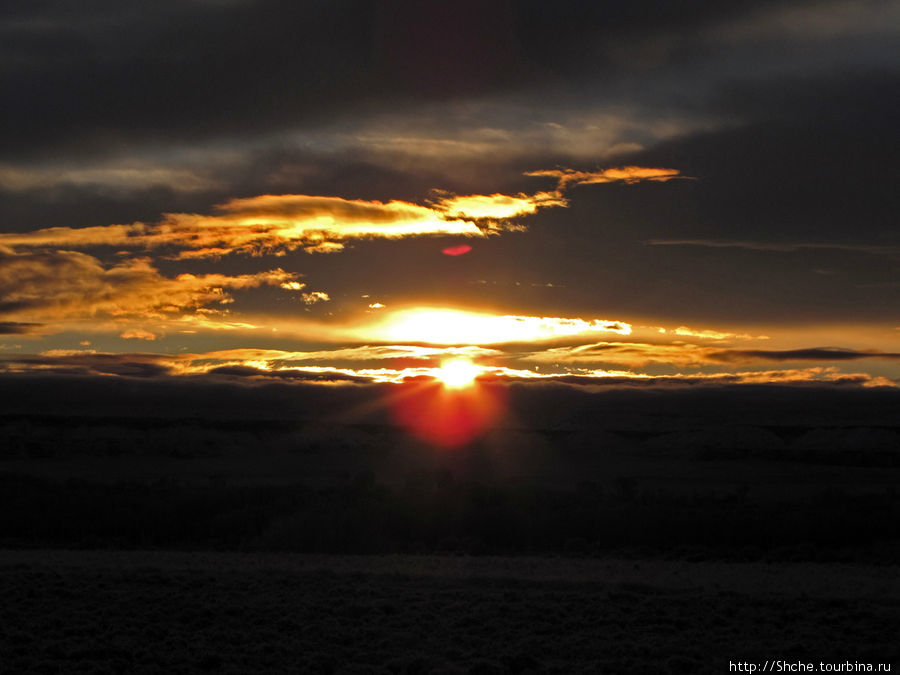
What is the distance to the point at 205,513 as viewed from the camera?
2769 cm

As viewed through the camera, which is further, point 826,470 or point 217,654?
point 826,470

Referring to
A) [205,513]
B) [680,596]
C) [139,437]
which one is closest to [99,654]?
[680,596]

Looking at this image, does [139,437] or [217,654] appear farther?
[139,437]

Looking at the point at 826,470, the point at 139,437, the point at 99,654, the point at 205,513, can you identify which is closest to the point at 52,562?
the point at 99,654

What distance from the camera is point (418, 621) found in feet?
43.1

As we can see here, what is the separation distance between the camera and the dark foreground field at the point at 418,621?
447 inches

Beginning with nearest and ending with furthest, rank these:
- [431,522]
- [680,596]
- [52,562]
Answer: [680,596], [52,562], [431,522]

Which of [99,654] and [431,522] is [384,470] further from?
[99,654]

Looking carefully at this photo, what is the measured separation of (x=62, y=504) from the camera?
28297 millimetres

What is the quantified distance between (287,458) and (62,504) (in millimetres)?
59830

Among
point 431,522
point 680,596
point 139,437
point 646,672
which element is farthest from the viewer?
point 139,437

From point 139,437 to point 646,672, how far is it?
96.9 metres

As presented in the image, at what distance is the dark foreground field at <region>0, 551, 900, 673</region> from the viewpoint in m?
11.4

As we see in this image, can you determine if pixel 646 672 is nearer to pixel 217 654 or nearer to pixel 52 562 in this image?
pixel 217 654
